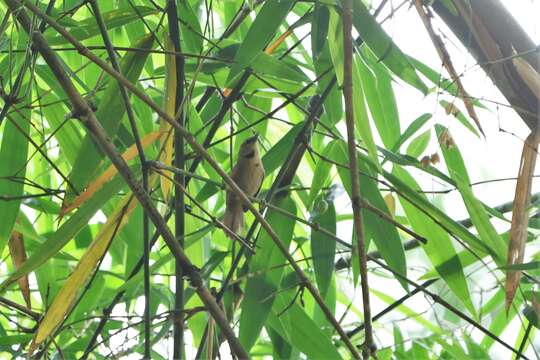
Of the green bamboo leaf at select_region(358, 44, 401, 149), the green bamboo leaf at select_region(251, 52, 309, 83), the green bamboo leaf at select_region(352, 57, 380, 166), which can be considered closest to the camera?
the green bamboo leaf at select_region(352, 57, 380, 166)

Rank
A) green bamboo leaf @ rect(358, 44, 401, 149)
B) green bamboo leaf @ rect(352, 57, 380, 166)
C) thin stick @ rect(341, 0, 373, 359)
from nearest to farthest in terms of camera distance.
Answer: thin stick @ rect(341, 0, 373, 359), green bamboo leaf @ rect(352, 57, 380, 166), green bamboo leaf @ rect(358, 44, 401, 149)

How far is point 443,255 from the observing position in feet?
2.68

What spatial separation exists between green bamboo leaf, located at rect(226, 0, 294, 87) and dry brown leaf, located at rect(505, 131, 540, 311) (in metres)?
0.26

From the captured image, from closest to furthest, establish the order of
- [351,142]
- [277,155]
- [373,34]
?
[351,142]
[373,34]
[277,155]

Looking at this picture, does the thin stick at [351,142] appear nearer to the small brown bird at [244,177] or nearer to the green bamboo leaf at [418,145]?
the small brown bird at [244,177]

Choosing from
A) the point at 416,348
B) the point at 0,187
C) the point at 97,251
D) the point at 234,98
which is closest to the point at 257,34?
the point at 234,98

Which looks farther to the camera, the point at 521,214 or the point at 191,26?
the point at 191,26

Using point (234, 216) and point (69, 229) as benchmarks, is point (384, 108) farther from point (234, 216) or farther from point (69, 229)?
point (69, 229)

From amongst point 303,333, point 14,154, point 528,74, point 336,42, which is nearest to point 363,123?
point 336,42

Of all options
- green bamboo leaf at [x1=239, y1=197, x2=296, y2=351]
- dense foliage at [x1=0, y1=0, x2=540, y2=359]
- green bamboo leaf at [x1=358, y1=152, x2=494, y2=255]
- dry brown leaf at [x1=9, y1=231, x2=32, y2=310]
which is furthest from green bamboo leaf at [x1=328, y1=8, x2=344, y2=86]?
dry brown leaf at [x1=9, y1=231, x2=32, y2=310]

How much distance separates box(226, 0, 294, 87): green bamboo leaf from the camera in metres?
0.68

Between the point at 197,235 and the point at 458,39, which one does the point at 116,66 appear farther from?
the point at 458,39

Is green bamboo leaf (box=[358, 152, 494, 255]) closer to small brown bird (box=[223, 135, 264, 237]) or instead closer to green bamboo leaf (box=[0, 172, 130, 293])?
small brown bird (box=[223, 135, 264, 237])

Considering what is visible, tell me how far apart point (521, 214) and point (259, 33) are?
0.97 ft
